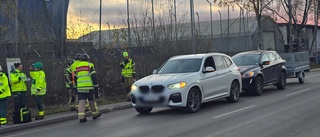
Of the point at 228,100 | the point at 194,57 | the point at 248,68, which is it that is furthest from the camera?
the point at 248,68

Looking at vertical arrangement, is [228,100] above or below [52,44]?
below

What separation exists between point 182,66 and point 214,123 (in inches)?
133

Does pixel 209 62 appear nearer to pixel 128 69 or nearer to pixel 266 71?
pixel 128 69

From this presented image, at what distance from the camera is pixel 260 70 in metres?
17.8

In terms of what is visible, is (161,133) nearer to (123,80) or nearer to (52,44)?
(123,80)

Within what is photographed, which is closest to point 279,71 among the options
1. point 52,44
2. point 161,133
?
point 52,44

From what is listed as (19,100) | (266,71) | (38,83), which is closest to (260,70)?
(266,71)

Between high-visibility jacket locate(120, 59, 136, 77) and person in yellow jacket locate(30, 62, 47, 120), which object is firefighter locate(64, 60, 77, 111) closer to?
person in yellow jacket locate(30, 62, 47, 120)

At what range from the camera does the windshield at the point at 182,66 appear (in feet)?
44.7

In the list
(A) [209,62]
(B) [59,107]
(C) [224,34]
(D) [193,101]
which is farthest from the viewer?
(C) [224,34]

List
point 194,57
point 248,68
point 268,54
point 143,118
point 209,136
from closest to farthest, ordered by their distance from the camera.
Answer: point 209,136, point 143,118, point 194,57, point 248,68, point 268,54

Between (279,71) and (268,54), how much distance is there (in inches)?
34.4

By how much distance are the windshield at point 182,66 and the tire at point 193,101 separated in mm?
836

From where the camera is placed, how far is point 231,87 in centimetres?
1502
